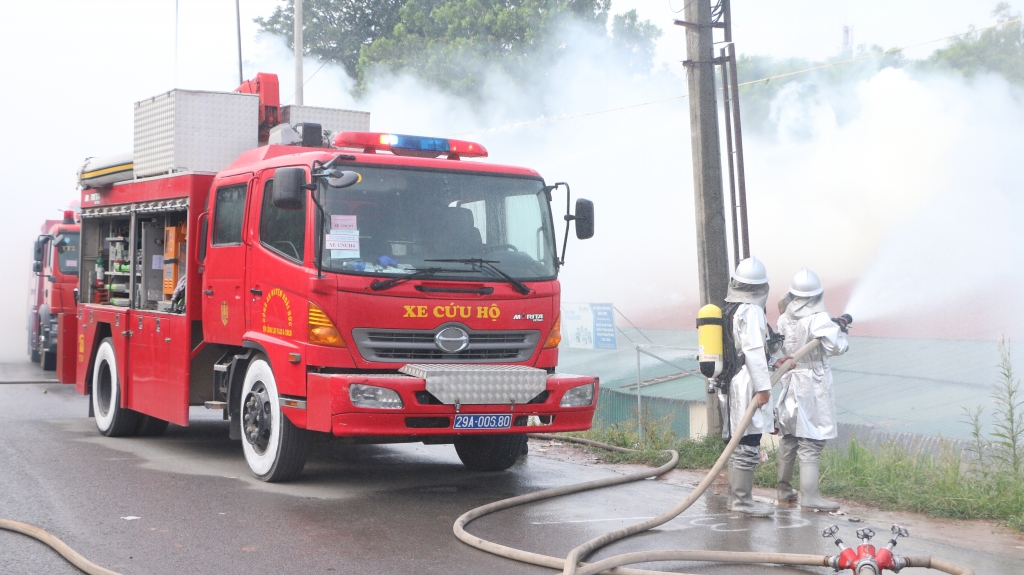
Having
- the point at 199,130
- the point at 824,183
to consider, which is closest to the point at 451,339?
the point at 199,130

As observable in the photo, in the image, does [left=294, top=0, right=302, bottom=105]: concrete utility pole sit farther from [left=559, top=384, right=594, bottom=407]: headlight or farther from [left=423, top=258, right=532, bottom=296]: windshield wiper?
[left=559, top=384, right=594, bottom=407]: headlight

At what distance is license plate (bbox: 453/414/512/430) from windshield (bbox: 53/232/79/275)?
1445cm

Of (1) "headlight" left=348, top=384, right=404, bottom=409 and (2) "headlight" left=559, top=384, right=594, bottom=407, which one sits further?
(2) "headlight" left=559, top=384, right=594, bottom=407

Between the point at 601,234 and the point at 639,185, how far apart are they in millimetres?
1834

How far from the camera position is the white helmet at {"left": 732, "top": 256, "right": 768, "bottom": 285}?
6922 millimetres

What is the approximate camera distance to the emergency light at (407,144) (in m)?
7.99

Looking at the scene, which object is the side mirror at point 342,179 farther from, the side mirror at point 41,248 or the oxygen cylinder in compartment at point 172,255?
the side mirror at point 41,248

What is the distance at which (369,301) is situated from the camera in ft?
23.5

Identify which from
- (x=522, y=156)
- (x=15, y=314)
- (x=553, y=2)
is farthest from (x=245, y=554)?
(x=553, y=2)

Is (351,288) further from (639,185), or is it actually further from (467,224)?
(639,185)

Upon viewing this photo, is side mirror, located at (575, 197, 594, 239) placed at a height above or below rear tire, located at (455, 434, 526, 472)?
above

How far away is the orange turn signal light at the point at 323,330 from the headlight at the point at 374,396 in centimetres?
40

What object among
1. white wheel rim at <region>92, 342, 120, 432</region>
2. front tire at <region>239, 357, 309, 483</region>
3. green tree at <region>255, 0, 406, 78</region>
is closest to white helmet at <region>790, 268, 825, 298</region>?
front tire at <region>239, 357, 309, 483</region>

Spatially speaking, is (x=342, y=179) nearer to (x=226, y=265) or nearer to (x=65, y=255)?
(x=226, y=265)
